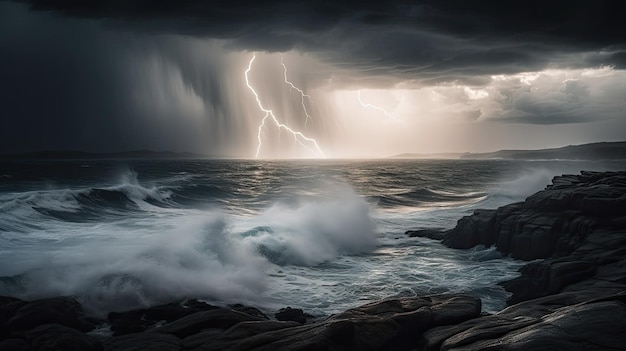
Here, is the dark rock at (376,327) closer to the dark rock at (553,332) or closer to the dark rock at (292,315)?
the dark rock at (553,332)

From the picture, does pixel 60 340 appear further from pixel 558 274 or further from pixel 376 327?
pixel 558 274

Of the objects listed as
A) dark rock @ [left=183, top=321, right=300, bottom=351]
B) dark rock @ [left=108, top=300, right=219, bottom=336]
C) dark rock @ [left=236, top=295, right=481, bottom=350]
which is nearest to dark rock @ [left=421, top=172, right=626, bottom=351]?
dark rock @ [left=236, top=295, right=481, bottom=350]

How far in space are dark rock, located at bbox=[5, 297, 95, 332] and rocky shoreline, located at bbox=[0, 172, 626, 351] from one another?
0.02 metres

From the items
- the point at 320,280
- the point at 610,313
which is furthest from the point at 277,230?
the point at 610,313

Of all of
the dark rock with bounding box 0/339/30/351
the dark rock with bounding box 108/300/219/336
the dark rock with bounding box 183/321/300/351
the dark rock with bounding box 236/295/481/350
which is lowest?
the dark rock with bounding box 108/300/219/336

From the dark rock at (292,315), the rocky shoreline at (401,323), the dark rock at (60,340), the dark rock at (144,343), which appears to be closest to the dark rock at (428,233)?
the rocky shoreline at (401,323)

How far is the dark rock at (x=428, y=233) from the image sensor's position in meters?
28.0

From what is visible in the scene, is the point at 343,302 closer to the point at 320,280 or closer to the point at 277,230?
the point at 320,280

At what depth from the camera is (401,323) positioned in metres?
9.35

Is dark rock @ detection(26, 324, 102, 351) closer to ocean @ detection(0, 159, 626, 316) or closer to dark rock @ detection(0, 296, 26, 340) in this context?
dark rock @ detection(0, 296, 26, 340)

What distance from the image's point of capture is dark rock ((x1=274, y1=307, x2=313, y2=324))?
1316 cm

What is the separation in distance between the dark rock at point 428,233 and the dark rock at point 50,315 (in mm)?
20856

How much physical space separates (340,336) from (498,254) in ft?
53.5

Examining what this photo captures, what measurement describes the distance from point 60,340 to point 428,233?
920 inches
